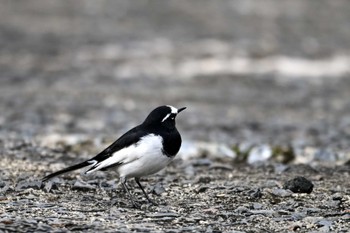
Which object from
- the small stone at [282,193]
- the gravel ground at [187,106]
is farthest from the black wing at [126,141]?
the small stone at [282,193]

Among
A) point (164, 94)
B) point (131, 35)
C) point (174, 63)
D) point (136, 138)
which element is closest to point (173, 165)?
point (136, 138)

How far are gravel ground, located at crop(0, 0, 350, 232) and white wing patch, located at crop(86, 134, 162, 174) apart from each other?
442mm

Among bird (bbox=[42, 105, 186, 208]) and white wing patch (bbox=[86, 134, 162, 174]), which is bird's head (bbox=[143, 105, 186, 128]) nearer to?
bird (bbox=[42, 105, 186, 208])

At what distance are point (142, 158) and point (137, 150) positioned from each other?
0.32 feet

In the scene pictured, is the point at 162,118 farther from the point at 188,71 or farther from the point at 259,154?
the point at 188,71

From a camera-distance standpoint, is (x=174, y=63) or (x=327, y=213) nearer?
(x=327, y=213)

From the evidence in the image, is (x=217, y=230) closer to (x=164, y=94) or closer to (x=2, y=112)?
(x=2, y=112)

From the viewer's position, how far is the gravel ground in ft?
25.1

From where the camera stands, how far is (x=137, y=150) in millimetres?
7781

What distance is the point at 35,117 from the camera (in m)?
14.8

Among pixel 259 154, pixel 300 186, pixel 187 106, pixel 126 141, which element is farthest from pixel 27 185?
pixel 187 106

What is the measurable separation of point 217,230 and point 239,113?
982 cm

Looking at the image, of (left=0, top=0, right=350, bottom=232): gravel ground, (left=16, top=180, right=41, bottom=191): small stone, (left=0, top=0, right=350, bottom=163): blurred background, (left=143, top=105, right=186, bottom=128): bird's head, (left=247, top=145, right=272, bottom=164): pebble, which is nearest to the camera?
(left=0, top=0, right=350, bottom=232): gravel ground

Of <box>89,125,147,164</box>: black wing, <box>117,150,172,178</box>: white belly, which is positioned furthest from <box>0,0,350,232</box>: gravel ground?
<box>89,125,147,164</box>: black wing
